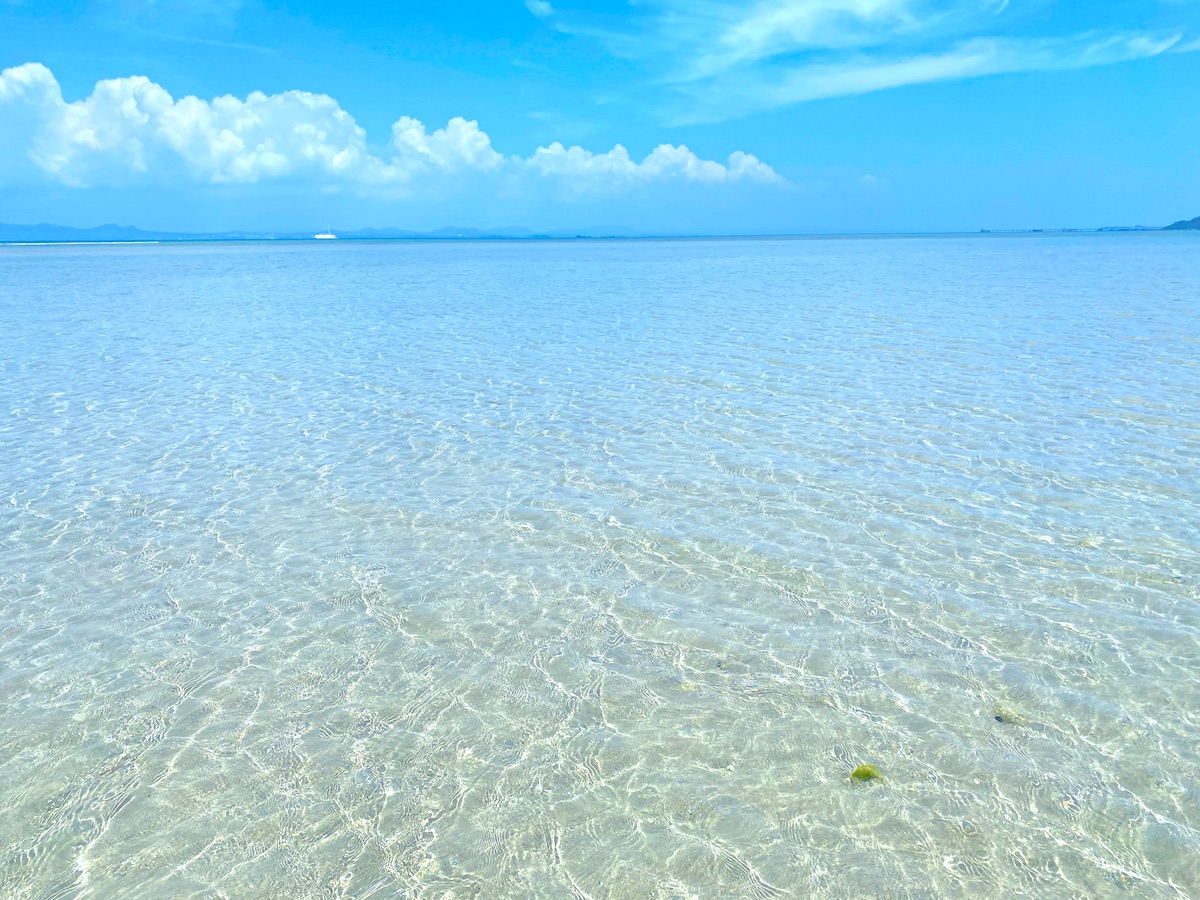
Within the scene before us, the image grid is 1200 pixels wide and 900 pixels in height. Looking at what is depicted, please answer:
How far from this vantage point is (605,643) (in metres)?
7.49

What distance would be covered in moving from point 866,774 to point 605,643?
8.57 feet

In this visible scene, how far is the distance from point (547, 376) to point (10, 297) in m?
41.5

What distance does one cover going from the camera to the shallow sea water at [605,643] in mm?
5074

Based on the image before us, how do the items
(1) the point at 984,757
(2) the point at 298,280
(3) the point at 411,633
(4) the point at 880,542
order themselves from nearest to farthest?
(1) the point at 984,757 < (3) the point at 411,633 < (4) the point at 880,542 < (2) the point at 298,280

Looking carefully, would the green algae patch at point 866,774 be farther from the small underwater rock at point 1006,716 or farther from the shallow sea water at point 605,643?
the small underwater rock at point 1006,716

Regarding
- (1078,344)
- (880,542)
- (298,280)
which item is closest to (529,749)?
(880,542)

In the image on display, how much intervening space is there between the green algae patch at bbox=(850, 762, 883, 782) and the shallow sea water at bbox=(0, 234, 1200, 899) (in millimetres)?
71

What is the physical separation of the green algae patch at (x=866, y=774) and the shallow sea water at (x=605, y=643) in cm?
7

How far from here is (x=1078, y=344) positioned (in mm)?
23062

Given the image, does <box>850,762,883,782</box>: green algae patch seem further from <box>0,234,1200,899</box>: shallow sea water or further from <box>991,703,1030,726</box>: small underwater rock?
<box>991,703,1030,726</box>: small underwater rock

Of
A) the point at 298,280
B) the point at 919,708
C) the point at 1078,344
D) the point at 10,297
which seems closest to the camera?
Result: the point at 919,708

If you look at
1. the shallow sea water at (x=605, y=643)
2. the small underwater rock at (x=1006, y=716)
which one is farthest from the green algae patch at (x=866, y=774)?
the small underwater rock at (x=1006, y=716)

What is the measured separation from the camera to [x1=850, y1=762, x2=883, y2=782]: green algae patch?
18.5ft

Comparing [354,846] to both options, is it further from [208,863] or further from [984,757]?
[984,757]
